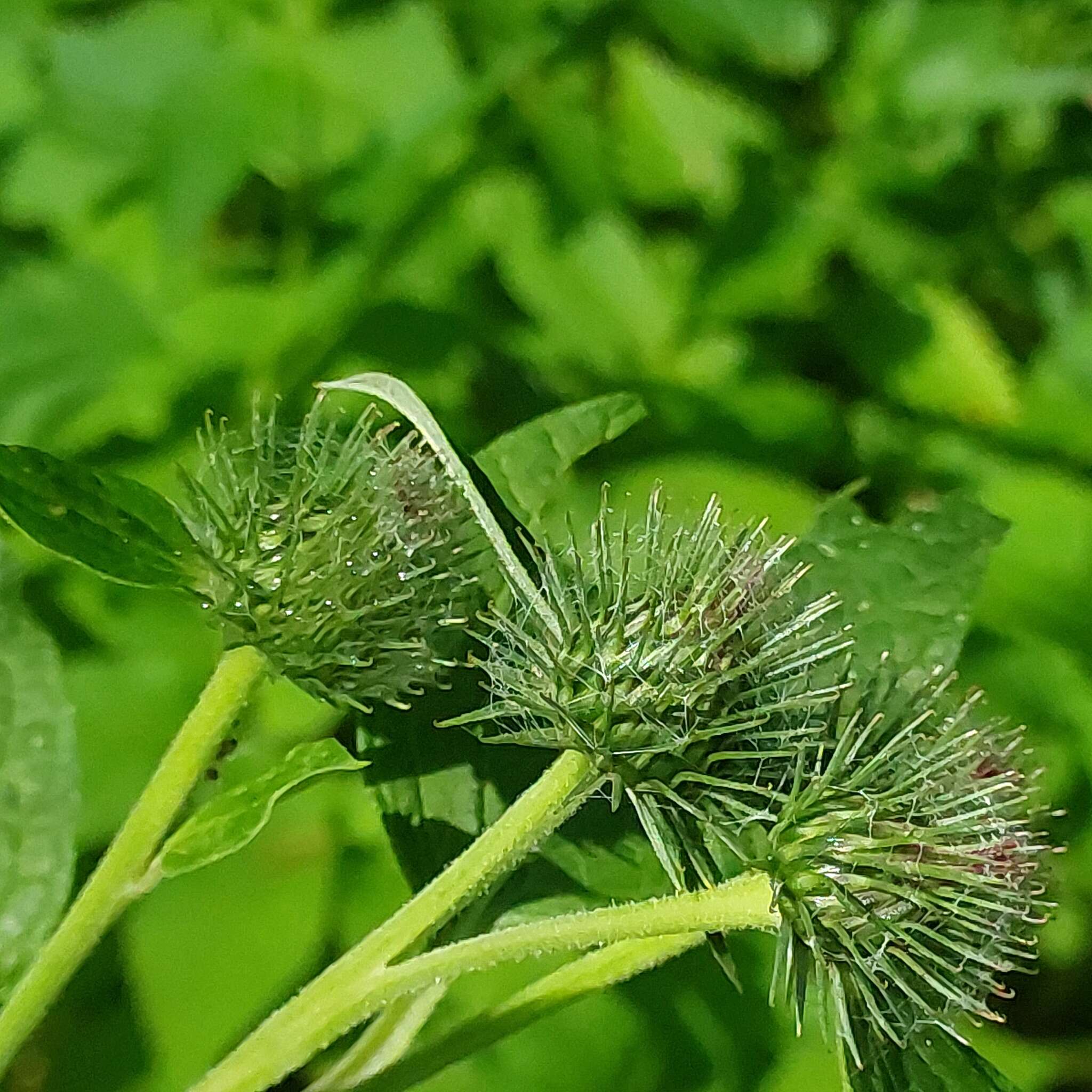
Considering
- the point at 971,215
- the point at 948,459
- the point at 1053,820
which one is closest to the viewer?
the point at 1053,820

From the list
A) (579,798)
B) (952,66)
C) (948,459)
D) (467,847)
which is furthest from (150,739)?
(952,66)

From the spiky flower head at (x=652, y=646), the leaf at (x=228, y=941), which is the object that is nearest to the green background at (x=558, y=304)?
the leaf at (x=228, y=941)

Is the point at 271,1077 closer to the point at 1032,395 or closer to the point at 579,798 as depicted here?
the point at 579,798

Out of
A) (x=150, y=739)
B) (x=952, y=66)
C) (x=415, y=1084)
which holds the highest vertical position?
(x=952, y=66)

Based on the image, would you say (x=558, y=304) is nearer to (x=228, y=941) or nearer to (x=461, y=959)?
(x=228, y=941)

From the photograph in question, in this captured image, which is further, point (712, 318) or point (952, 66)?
point (952, 66)

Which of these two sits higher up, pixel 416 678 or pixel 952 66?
pixel 952 66

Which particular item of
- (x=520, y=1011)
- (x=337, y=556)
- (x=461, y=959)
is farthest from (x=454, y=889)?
(x=337, y=556)
